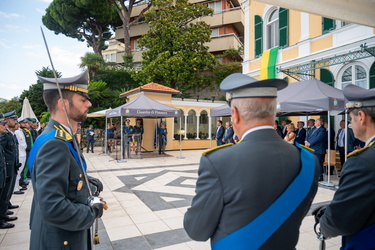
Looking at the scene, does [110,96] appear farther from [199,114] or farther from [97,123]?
[199,114]

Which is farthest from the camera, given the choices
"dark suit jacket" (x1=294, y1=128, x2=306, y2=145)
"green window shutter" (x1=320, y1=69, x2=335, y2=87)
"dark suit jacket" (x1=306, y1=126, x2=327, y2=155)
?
"green window shutter" (x1=320, y1=69, x2=335, y2=87)

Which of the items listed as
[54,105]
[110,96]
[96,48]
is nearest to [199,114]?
[110,96]

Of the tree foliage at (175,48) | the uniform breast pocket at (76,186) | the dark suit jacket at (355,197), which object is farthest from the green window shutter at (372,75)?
the tree foliage at (175,48)

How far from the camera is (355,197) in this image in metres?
1.42

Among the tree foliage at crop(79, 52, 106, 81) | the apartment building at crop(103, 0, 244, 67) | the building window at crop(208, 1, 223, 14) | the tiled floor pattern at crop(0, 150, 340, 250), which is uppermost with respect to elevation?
the building window at crop(208, 1, 223, 14)

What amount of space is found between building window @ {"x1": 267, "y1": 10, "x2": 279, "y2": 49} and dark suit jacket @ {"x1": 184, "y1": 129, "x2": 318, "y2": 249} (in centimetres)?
1209

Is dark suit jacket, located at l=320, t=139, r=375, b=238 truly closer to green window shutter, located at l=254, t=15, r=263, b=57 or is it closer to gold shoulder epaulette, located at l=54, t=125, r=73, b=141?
gold shoulder epaulette, located at l=54, t=125, r=73, b=141

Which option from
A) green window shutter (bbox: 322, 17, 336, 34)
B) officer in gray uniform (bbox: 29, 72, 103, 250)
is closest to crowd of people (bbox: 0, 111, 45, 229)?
officer in gray uniform (bbox: 29, 72, 103, 250)

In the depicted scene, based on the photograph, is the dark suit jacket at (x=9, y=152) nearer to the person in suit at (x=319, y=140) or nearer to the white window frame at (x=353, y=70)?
the person in suit at (x=319, y=140)

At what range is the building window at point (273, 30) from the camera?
1190 centimetres

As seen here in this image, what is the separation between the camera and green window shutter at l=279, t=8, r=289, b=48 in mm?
11000

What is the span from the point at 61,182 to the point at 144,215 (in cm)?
333

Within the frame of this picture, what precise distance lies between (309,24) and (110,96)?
56.7 feet

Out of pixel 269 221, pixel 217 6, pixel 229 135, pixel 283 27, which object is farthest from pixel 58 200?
pixel 217 6
